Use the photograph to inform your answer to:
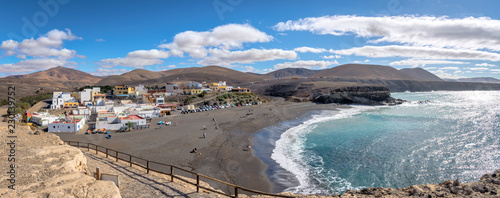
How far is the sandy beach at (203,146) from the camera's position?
15.3 m

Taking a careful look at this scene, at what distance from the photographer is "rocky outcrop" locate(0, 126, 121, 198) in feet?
17.8

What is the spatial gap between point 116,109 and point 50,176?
32.4 meters

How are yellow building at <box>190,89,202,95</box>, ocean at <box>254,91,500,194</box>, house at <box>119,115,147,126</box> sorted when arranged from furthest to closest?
yellow building at <box>190,89,202,95</box>
house at <box>119,115,147,126</box>
ocean at <box>254,91,500,194</box>

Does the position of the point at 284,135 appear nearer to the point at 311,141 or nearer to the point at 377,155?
the point at 311,141

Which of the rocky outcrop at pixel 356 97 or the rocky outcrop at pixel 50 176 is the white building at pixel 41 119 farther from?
the rocky outcrop at pixel 356 97

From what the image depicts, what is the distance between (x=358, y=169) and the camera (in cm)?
1650

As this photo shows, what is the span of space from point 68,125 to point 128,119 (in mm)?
5657

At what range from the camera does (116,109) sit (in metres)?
35.8

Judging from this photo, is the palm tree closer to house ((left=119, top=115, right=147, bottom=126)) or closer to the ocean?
house ((left=119, top=115, right=147, bottom=126))

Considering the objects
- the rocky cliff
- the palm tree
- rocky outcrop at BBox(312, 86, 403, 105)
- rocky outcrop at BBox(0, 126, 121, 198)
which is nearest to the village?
the palm tree

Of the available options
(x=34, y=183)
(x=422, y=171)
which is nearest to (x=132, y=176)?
(x=34, y=183)

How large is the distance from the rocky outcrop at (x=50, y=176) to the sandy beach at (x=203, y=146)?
7.21 m

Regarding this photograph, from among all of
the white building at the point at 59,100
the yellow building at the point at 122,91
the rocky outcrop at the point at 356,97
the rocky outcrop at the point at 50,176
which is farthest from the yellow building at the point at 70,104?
the rocky outcrop at the point at 356,97

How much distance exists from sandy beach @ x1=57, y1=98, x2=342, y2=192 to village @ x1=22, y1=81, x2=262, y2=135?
7.17ft
